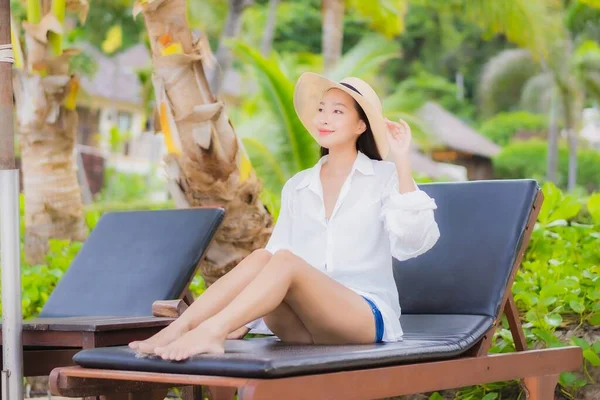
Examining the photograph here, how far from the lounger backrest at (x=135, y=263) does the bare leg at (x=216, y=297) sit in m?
1.23

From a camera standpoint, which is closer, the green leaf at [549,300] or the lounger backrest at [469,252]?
the lounger backrest at [469,252]

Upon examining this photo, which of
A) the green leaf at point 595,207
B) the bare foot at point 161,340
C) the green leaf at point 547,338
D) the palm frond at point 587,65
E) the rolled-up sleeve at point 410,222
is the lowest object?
the bare foot at point 161,340

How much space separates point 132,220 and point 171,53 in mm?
999

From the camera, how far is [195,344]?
9.53 ft

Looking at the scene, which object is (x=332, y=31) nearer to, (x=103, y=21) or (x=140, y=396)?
(x=103, y=21)

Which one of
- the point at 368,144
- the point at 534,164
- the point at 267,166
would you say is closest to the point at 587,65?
the point at 534,164

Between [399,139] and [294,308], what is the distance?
28.7 inches

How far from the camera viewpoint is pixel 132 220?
16.8ft

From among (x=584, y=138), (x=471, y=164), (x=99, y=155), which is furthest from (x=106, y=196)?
(x=584, y=138)

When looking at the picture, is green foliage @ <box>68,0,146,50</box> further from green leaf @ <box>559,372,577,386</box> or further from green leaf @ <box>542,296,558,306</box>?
green leaf @ <box>559,372,577,386</box>

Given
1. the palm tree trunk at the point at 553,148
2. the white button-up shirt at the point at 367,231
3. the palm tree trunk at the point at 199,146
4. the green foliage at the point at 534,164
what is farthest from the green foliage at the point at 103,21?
the white button-up shirt at the point at 367,231

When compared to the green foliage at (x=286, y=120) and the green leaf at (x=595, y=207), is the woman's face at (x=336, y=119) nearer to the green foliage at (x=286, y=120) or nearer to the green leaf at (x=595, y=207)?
the green leaf at (x=595, y=207)

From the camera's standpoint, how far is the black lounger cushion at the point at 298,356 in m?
2.75

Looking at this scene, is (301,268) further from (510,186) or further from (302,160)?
(302,160)
